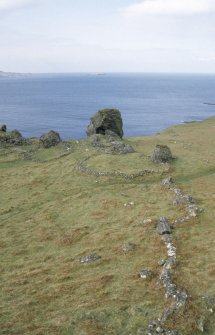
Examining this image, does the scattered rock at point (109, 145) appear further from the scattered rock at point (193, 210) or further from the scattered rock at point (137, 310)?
the scattered rock at point (137, 310)

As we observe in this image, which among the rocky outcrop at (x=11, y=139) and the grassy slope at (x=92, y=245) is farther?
the rocky outcrop at (x=11, y=139)

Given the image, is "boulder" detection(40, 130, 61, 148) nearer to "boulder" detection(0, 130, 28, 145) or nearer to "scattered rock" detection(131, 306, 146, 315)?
"boulder" detection(0, 130, 28, 145)

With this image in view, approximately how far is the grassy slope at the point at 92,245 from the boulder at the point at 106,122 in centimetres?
2743

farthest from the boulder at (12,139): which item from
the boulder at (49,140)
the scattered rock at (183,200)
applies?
the scattered rock at (183,200)

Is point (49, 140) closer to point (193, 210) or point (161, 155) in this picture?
point (161, 155)

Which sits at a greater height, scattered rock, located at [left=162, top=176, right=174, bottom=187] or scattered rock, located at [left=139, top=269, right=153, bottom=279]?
scattered rock, located at [left=162, top=176, right=174, bottom=187]

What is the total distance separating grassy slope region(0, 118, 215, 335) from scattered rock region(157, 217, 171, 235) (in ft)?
3.03

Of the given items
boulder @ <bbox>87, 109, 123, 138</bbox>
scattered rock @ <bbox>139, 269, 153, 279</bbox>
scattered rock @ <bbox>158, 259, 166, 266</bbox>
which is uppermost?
boulder @ <bbox>87, 109, 123, 138</bbox>

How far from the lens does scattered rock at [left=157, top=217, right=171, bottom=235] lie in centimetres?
4172

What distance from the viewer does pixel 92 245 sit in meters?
42.0

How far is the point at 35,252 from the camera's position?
4234 centimetres

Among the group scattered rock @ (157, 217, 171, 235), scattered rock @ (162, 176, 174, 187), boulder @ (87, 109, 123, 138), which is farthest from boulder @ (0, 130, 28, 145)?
scattered rock @ (157, 217, 171, 235)

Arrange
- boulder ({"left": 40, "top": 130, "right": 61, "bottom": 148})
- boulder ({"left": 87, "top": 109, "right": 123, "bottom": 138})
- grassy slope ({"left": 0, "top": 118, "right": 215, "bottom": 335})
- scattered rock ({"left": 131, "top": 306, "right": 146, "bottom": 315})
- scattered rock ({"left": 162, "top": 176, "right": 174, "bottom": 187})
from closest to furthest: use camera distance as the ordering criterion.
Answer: scattered rock ({"left": 131, "top": 306, "right": 146, "bottom": 315}) < grassy slope ({"left": 0, "top": 118, "right": 215, "bottom": 335}) < scattered rock ({"left": 162, "top": 176, "right": 174, "bottom": 187}) < boulder ({"left": 40, "top": 130, "right": 61, "bottom": 148}) < boulder ({"left": 87, "top": 109, "right": 123, "bottom": 138})

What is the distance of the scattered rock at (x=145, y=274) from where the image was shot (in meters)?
33.5
